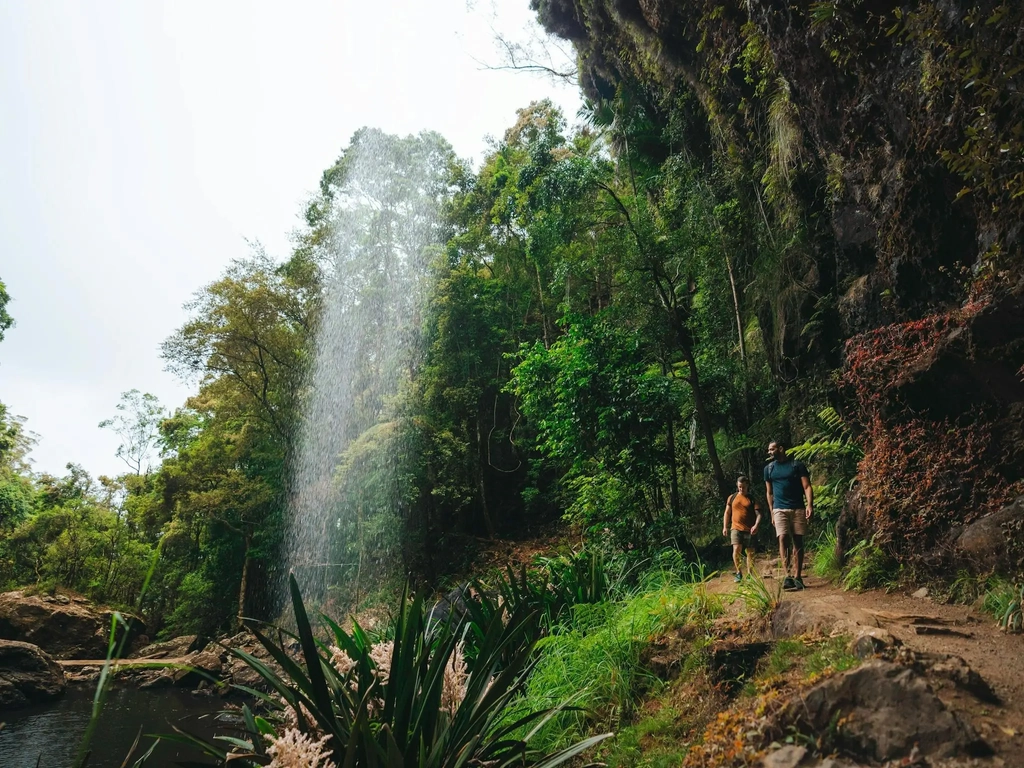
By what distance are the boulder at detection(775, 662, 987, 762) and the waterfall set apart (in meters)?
13.7

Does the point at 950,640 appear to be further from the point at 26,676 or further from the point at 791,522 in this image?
the point at 26,676

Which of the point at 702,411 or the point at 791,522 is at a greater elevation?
the point at 702,411

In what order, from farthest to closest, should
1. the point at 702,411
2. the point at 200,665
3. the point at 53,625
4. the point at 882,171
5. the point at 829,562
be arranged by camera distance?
the point at 53,625 < the point at 200,665 < the point at 702,411 < the point at 882,171 < the point at 829,562

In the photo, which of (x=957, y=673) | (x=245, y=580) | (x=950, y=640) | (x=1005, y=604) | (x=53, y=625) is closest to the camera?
(x=957, y=673)

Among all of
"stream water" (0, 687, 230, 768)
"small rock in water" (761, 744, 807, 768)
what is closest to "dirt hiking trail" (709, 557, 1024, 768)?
"small rock in water" (761, 744, 807, 768)

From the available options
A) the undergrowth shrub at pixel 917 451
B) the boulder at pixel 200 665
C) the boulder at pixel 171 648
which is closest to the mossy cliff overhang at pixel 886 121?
the undergrowth shrub at pixel 917 451

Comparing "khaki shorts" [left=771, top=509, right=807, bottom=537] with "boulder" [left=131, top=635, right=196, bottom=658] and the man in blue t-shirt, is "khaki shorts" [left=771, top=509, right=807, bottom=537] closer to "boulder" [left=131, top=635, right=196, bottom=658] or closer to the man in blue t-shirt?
the man in blue t-shirt

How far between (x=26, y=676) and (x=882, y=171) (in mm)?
18430

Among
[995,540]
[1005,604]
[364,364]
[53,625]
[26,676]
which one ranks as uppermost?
[364,364]

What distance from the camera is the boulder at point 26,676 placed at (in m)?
12.8

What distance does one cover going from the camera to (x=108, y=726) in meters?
10.7

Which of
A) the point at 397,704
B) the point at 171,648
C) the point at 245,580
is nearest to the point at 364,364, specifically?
the point at 245,580

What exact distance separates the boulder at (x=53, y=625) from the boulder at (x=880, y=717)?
19.8 metres

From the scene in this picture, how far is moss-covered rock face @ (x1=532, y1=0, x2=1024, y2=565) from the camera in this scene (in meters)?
4.79
